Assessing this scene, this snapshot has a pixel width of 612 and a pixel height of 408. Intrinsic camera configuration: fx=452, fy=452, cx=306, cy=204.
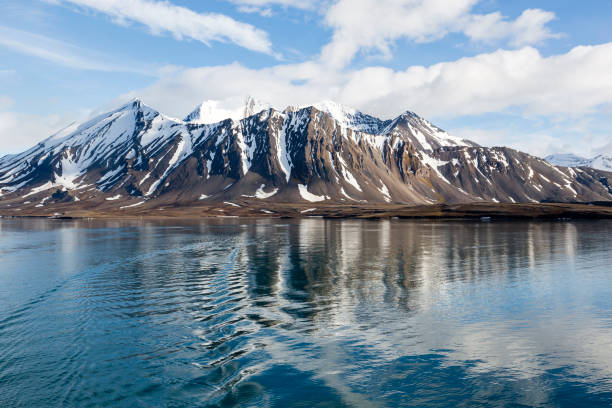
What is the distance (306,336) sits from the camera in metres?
24.2

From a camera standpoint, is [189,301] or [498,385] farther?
Answer: [189,301]

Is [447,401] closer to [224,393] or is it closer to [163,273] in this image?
[224,393]

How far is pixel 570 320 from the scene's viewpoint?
27391mm

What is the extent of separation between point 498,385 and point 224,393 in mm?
10953

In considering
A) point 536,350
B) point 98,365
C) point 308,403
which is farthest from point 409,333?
point 98,365

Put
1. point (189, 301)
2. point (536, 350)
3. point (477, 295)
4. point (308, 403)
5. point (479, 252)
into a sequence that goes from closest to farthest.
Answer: point (308, 403) < point (536, 350) < point (189, 301) < point (477, 295) < point (479, 252)

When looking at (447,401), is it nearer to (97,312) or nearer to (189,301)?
(189,301)

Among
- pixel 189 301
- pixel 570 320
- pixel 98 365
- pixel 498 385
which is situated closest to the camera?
pixel 498 385

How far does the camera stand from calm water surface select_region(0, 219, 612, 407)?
57.9 ft

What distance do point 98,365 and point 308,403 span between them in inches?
393

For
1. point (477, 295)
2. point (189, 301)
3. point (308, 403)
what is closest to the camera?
point (308, 403)

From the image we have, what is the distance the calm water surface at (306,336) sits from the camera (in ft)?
57.9

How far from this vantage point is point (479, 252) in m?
62.7

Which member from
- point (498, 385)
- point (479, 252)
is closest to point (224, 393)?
point (498, 385)
